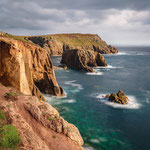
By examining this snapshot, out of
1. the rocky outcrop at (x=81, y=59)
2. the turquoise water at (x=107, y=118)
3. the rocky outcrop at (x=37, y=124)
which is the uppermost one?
the rocky outcrop at (x=81, y=59)

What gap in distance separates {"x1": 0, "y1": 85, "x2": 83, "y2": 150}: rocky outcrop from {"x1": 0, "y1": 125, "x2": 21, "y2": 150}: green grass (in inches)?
24.4

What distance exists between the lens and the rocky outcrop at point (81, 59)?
319ft

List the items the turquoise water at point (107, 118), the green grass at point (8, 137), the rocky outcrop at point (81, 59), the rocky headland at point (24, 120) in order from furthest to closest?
the rocky outcrop at point (81, 59) < the turquoise water at point (107, 118) < the rocky headland at point (24, 120) < the green grass at point (8, 137)

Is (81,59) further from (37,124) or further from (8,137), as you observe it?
(8,137)

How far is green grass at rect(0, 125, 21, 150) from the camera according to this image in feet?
41.0

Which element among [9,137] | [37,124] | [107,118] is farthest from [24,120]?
[107,118]

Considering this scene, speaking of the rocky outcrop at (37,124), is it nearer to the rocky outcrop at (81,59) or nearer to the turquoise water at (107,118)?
the turquoise water at (107,118)

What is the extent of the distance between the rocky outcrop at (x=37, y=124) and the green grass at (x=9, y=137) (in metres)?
0.62

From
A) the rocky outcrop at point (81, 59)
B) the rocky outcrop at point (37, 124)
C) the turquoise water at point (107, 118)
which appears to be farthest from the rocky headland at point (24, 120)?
the rocky outcrop at point (81, 59)

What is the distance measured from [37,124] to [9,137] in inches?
179

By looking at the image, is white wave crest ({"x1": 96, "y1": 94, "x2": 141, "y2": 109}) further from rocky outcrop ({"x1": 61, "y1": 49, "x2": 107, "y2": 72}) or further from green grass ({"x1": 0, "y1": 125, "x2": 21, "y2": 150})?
rocky outcrop ({"x1": 61, "y1": 49, "x2": 107, "y2": 72})

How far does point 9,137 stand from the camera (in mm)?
12844

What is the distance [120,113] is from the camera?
1405 inches

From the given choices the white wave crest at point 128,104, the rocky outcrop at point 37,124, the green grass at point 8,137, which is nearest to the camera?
the green grass at point 8,137
